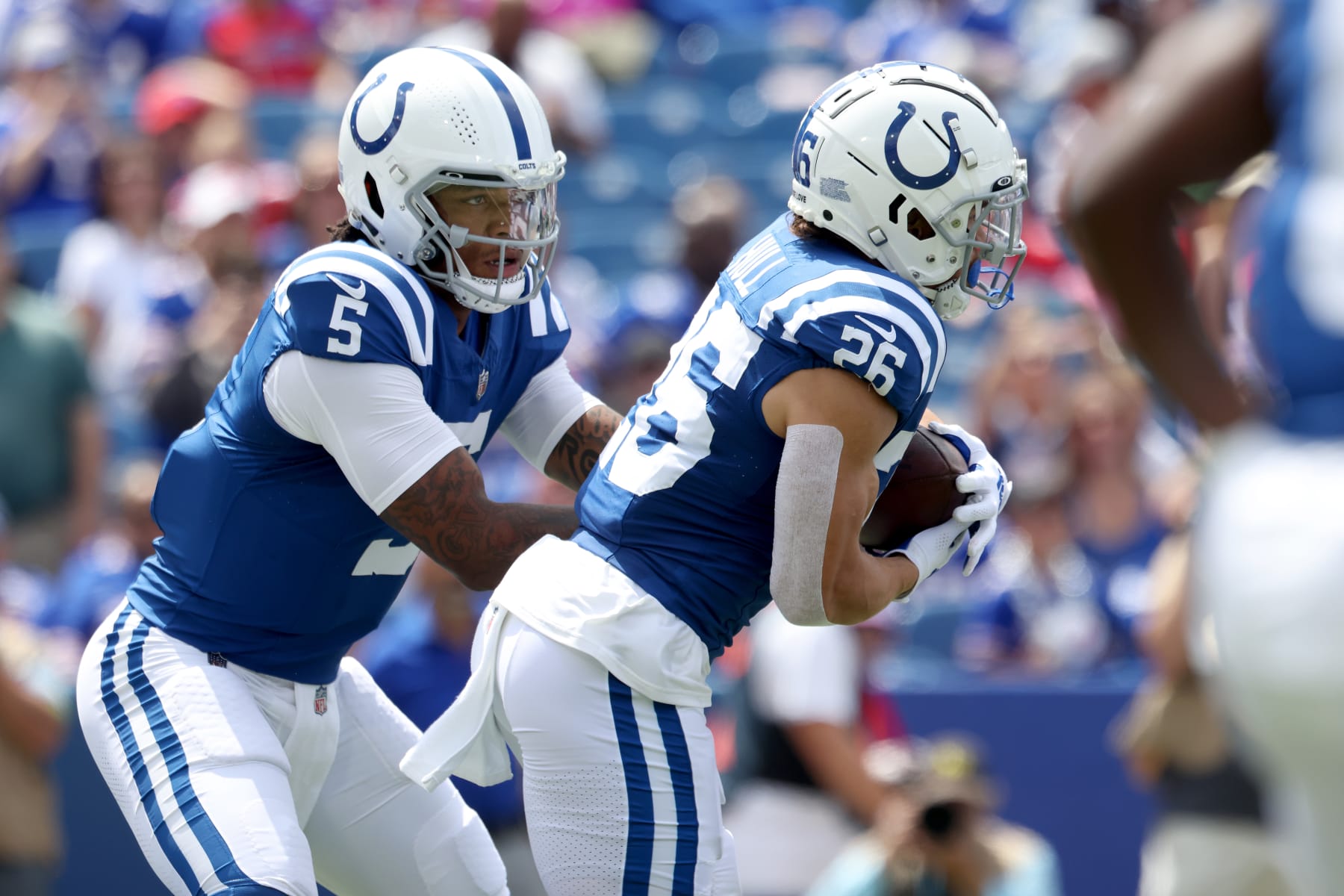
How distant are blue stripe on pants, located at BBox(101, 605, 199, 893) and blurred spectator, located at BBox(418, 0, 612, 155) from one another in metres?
4.85

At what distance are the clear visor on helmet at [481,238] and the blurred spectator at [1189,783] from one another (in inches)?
88.3

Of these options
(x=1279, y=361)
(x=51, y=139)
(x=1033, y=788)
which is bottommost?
(x=1033, y=788)

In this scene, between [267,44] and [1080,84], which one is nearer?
[1080,84]

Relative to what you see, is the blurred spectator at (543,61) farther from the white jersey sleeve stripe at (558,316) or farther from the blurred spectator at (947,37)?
the white jersey sleeve stripe at (558,316)

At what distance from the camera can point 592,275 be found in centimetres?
888

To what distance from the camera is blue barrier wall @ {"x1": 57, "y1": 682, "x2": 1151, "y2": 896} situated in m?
5.95

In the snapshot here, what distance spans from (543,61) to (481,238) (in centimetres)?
546

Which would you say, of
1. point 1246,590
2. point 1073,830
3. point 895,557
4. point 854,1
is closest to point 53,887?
point 1073,830

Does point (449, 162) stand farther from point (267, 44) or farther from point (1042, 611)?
point (267, 44)

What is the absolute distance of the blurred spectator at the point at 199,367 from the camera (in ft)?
21.9

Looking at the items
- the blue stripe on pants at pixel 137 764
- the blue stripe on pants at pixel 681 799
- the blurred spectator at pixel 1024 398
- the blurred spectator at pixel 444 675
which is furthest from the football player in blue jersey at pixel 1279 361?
the blurred spectator at pixel 1024 398

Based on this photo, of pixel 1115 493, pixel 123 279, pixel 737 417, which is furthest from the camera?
pixel 123 279

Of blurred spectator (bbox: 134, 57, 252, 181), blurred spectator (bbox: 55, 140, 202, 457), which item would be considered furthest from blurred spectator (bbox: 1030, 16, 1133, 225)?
blurred spectator (bbox: 55, 140, 202, 457)

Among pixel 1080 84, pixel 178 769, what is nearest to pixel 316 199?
pixel 1080 84
